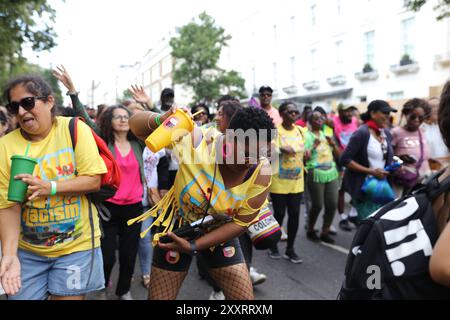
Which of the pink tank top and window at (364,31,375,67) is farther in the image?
window at (364,31,375,67)

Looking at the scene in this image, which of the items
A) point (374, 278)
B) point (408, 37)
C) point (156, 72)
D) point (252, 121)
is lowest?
point (374, 278)

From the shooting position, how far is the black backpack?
131 centimetres

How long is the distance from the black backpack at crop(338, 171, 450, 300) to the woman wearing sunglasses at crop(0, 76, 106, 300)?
5.25ft

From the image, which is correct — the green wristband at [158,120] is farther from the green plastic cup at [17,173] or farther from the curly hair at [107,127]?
the curly hair at [107,127]

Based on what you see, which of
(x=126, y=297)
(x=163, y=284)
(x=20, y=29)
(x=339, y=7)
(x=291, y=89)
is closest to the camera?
(x=163, y=284)

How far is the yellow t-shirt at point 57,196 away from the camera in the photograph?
233 cm

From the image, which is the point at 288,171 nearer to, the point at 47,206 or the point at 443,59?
the point at 47,206

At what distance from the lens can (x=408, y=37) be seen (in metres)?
20.2

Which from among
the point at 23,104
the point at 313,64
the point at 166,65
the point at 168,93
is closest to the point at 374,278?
the point at 23,104

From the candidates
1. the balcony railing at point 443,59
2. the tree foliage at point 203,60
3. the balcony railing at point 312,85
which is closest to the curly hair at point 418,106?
the balcony railing at point 443,59

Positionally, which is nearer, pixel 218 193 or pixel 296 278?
pixel 218 193

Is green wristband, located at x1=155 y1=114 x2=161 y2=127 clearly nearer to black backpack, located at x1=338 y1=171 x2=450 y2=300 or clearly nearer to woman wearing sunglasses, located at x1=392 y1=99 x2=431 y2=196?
black backpack, located at x1=338 y1=171 x2=450 y2=300

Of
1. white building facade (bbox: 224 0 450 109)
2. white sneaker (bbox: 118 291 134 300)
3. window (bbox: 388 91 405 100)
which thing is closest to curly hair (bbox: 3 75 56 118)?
white sneaker (bbox: 118 291 134 300)

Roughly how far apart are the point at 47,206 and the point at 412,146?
4114mm
